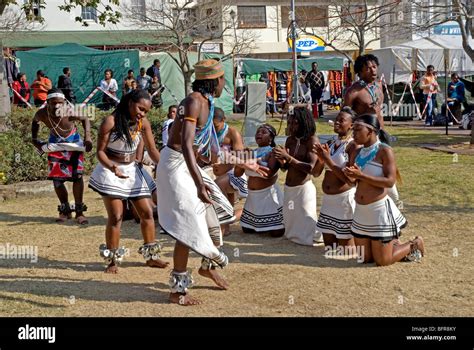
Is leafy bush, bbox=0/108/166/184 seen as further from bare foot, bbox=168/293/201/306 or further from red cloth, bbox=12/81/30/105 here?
red cloth, bbox=12/81/30/105

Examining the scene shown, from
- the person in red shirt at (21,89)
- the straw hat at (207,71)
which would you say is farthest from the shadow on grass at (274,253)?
the person in red shirt at (21,89)

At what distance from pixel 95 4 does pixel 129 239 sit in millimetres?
4145

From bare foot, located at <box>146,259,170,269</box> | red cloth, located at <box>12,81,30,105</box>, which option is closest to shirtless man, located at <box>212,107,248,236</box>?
bare foot, located at <box>146,259,170,269</box>

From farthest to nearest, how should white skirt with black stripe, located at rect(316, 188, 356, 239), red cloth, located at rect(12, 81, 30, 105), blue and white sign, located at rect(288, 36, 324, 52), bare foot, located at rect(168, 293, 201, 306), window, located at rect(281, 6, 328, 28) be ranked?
blue and white sign, located at rect(288, 36, 324, 52) → window, located at rect(281, 6, 328, 28) → red cloth, located at rect(12, 81, 30, 105) → white skirt with black stripe, located at rect(316, 188, 356, 239) → bare foot, located at rect(168, 293, 201, 306)

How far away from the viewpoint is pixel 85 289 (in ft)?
20.9

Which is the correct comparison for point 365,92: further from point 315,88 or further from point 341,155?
point 315,88

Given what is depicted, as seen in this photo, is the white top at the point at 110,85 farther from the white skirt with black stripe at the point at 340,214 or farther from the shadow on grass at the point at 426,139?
the white skirt with black stripe at the point at 340,214

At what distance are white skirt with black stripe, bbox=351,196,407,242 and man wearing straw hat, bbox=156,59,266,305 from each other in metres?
1.59

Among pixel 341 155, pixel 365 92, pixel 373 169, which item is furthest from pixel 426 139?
pixel 373 169

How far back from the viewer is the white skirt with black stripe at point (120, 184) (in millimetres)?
6887

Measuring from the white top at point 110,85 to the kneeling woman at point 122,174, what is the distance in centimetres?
1814

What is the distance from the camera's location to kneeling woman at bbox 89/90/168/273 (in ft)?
22.6

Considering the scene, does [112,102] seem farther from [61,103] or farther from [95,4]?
[61,103]

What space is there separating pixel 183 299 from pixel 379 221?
6.62ft
